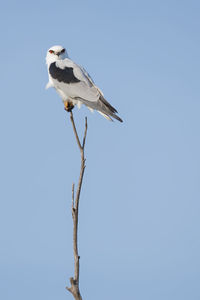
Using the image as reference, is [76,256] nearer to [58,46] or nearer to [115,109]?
[115,109]

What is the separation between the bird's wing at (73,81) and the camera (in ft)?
21.0

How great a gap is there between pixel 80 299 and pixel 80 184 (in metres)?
1.07

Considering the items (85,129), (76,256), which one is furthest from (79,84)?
(76,256)

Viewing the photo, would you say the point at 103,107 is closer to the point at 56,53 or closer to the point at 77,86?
the point at 77,86

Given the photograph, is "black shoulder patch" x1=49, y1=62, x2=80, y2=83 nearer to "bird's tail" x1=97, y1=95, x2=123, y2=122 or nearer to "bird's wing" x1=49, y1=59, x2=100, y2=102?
"bird's wing" x1=49, y1=59, x2=100, y2=102

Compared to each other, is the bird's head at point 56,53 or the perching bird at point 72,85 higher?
the bird's head at point 56,53

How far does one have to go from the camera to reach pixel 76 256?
4.50 meters

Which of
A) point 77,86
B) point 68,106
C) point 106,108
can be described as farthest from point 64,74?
point 106,108

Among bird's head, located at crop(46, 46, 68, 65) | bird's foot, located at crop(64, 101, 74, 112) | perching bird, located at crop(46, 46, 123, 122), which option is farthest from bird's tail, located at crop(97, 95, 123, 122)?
bird's head, located at crop(46, 46, 68, 65)

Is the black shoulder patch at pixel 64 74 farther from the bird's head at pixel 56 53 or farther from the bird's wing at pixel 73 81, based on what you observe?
the bird's head at pixel 56 53

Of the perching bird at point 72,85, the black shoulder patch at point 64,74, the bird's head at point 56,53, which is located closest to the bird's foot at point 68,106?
the perching bird at point 72,85

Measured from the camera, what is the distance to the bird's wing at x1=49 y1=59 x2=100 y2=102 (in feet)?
21.0

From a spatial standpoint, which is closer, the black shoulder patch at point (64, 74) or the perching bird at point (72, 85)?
the perching bird at point (72, 85)

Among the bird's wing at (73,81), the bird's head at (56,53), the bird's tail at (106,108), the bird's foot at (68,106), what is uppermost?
the bird's head at (56,53)
